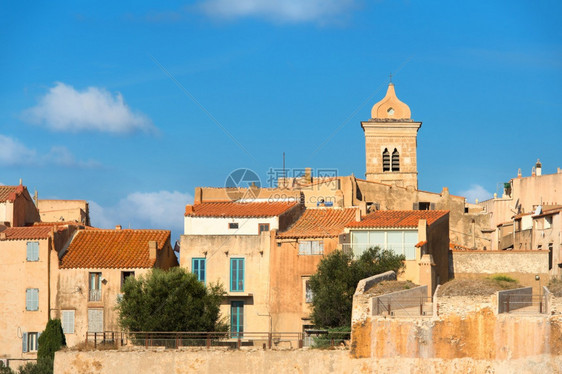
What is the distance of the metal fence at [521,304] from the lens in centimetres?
5134

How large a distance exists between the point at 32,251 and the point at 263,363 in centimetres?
1765

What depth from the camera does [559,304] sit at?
50281 millimetres

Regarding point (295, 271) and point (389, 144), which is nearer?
point (295, 271)

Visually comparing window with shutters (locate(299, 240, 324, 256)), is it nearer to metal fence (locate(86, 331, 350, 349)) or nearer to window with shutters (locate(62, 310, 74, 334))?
metal fence (locate(86, 331, 350, 349))

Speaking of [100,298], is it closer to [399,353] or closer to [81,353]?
[81,353]

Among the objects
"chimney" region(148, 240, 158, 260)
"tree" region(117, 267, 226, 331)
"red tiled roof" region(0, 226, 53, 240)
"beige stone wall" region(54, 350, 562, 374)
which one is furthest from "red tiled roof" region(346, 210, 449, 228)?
"red tiled roof" region(0, 226, 53, 240)

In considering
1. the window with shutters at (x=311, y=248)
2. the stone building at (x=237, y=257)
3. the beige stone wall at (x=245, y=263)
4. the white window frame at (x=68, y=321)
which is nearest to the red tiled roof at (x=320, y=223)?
the window with shutters at (x=311, y=248)

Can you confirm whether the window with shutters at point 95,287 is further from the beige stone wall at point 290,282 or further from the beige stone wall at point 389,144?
the beige stone wall at point 389,144

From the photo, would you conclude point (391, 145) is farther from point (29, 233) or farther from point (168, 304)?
point (168, 304)

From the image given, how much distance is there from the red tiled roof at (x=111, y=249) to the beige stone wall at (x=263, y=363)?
9.53 metres

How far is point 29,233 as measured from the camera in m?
67.8

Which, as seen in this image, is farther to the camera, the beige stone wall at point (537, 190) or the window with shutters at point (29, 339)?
the beige stone wall at point (537, 190)

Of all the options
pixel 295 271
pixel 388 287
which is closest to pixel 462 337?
pixel 388 287

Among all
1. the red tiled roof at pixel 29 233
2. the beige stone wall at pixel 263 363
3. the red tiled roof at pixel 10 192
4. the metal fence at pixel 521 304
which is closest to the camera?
the beige stone wall at pixel 263 363
